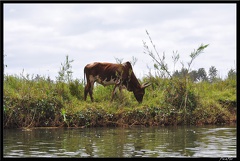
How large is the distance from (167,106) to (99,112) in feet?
8.35

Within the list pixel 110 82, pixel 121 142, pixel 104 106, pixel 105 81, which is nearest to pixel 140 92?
pixel 110 82

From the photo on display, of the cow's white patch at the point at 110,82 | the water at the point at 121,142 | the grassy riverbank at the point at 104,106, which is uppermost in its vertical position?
the cow's white patch at the point at 110,82

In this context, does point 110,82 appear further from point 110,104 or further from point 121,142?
point 121,142

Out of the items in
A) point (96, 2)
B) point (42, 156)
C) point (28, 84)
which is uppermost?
point (96, 2)

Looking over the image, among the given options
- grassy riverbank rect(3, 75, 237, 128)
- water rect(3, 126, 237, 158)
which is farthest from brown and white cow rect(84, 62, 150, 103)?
water rect(3, 126, 237, 158)

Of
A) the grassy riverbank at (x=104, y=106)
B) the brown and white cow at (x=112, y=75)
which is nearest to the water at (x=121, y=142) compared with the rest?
the grassy riverbank at (x=104, y=106)

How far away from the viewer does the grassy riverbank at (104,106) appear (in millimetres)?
14562

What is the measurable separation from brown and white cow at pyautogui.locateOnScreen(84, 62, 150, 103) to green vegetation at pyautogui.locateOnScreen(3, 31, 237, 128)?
0.34 metres

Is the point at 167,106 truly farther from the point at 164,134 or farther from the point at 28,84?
the point at 28,84

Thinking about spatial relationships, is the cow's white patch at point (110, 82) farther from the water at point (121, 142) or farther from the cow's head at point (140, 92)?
the water at point (121, 142)

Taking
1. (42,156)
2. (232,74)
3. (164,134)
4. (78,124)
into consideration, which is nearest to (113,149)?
(42,156)

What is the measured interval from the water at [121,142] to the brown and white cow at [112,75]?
339 centimetres

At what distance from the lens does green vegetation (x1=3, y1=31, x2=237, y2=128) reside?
14578 millimetres

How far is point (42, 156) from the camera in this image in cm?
867
